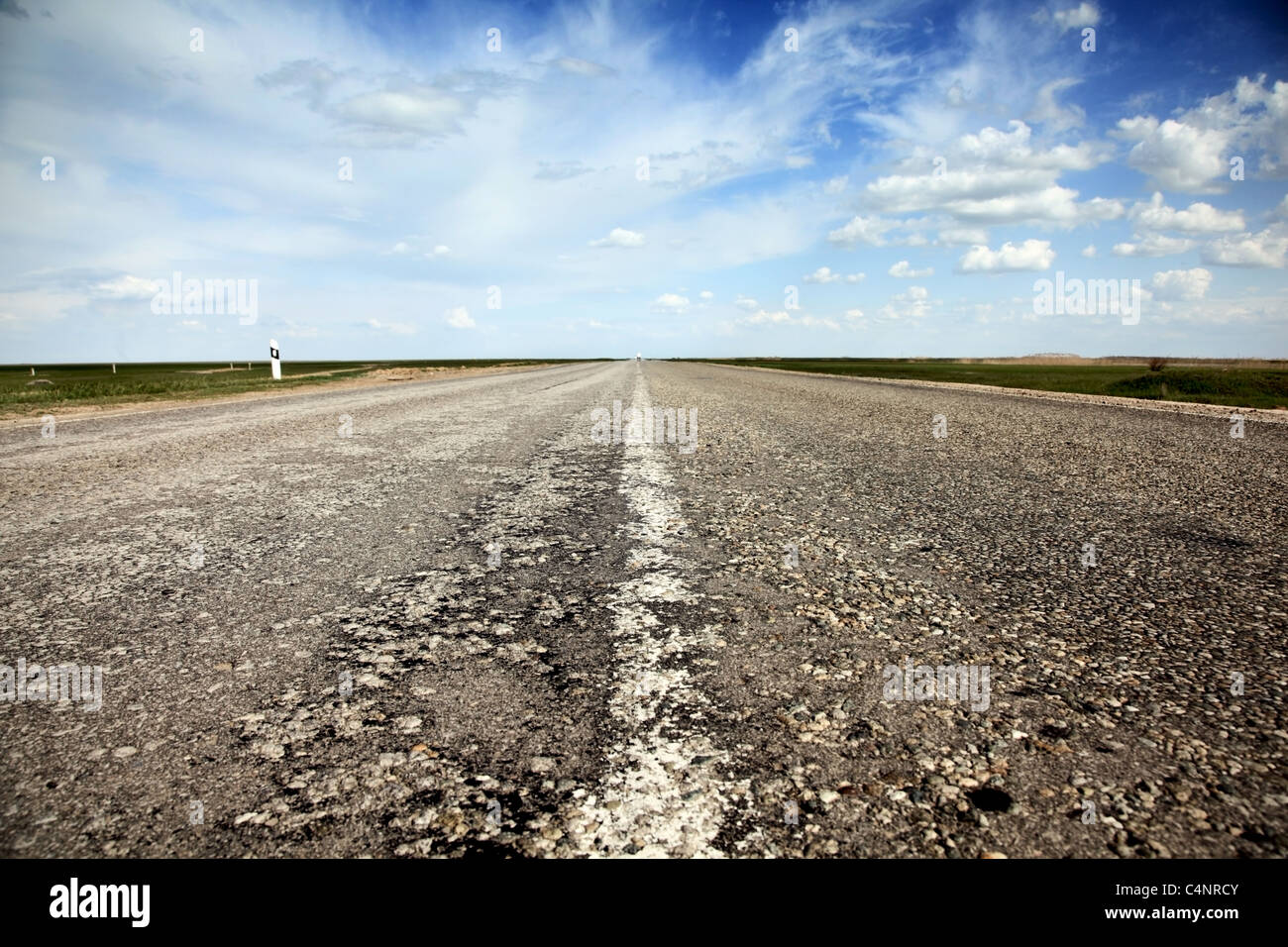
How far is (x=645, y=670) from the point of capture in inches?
111

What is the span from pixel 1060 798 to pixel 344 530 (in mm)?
4758

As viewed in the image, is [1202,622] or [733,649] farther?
[1202,622]

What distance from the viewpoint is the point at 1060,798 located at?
6.57 ft

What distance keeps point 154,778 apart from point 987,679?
10.2ft

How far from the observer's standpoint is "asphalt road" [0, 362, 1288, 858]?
1912 mm

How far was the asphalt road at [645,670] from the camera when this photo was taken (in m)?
1.91
